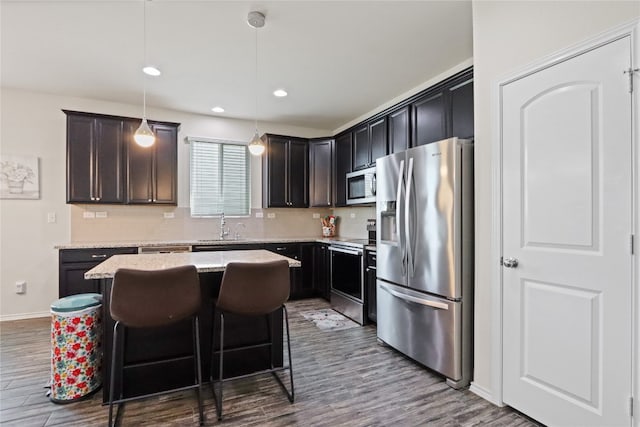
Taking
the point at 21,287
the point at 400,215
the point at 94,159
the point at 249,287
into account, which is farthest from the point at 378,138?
the point at 21,287

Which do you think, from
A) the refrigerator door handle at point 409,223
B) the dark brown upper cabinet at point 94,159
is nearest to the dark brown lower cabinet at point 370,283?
the refrigerator door handle at point 409,223

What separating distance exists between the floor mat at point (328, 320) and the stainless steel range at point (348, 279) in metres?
0.09

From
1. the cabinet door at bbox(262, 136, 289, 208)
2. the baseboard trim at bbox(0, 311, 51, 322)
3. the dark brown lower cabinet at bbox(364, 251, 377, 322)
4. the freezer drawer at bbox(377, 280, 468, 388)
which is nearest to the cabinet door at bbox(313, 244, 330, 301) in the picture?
the cabinet door at bbox(262, 136, 289, 208)

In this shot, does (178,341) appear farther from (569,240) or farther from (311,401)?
(569,240)

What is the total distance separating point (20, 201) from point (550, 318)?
18.3 ft

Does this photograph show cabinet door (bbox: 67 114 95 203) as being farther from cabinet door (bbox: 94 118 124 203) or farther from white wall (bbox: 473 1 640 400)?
white wall (bbox: 473 1 640 400)

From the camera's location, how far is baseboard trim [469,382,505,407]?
212cm

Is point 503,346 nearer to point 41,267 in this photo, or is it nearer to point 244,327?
point 244,327

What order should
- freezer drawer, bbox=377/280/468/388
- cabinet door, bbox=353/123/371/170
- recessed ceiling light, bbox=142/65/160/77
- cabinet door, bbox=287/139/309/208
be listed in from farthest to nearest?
cabinet door, bbox=287/139/309/208 < cabinet door, bbox=353/123/371/170 < recessed ceiling light, bbox=142/65/160/77 < freezer drawer, bbox=377/280/468/388

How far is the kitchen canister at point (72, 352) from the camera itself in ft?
6.99

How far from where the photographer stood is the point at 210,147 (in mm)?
4938

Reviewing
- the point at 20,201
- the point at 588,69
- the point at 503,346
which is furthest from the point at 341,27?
the point at 20,201

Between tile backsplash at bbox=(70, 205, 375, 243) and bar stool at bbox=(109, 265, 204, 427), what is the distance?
3.00m

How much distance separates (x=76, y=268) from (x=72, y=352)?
78.0 inches
